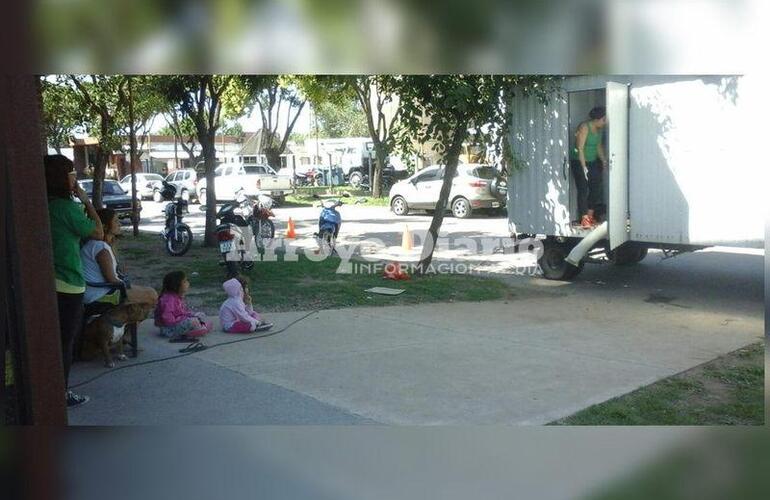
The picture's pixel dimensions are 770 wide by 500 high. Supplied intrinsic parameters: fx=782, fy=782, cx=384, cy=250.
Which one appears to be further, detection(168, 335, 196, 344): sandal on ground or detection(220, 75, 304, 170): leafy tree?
detection(220, 75, 304, 170): leafy tree

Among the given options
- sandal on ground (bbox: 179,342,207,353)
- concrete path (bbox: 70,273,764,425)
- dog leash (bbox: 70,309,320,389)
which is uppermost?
sandal on ground (bbox: 179,342,207,353)

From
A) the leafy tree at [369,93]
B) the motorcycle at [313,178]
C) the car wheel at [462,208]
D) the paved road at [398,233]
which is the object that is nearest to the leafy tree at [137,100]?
the paved road at [398,233]

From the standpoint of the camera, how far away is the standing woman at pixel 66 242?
219 inches

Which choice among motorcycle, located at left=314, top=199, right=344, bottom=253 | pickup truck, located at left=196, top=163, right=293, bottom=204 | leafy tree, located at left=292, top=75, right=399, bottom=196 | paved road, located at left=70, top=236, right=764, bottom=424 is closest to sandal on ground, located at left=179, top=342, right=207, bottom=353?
paved road, located at left=70, top=236, right=764, bottom=424

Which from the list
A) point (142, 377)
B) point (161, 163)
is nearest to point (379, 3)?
point (142, 377)

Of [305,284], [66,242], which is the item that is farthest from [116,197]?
[66,242]

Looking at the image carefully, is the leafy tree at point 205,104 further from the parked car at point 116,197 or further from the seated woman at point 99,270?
the seated woman at point 99,270

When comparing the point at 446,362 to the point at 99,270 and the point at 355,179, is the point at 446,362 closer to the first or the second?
the point at 99,270

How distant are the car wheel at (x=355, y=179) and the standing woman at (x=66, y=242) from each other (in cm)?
2537

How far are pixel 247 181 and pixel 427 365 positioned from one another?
14.5 meters

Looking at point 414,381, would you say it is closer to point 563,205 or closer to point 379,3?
point 379,3

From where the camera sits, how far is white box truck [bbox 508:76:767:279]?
9039mm

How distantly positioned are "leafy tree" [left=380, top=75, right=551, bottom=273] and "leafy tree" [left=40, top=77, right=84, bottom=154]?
7.11m

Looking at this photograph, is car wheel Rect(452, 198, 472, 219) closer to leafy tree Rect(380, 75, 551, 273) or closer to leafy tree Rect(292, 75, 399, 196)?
leafy tree Rect(292, 75, 399, 196)
